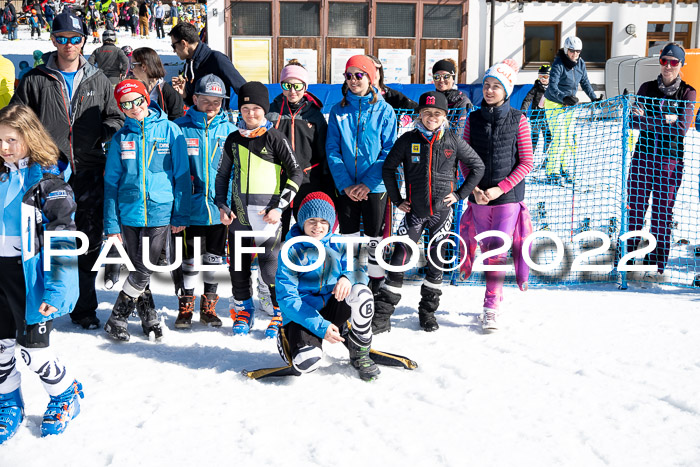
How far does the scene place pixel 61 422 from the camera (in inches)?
124

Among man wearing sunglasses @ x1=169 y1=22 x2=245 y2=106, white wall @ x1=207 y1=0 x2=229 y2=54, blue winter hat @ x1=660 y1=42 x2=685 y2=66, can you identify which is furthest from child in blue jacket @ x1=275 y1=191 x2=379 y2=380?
white wall @ x1=207 y1=0 x2=229 y2=54

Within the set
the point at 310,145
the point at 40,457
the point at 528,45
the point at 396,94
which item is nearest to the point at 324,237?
the point at 310,145

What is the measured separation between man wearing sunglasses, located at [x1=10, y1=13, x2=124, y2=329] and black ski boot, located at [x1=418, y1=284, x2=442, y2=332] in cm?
244

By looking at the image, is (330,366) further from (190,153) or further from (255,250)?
(190,153)

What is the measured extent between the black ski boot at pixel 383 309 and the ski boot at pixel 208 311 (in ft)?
3.94

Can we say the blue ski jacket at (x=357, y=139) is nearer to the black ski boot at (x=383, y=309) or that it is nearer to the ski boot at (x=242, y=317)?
the black ski boot at (x=383, y=309)

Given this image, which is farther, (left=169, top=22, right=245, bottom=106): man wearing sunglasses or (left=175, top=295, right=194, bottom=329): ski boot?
(left=169, top=22, right=245, bottom=106): man wearing sunglasses

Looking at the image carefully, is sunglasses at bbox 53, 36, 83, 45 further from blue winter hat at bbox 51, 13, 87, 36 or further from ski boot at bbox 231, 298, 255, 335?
ski boot at bbox 231, 298, 255, 335

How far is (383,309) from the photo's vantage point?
463 cm

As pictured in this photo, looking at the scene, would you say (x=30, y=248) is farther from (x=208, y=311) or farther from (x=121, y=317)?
(x=208, y=311)

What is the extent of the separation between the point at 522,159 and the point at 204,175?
2333mm

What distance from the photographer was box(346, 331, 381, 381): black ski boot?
12.5 ft

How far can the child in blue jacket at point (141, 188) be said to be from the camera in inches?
170

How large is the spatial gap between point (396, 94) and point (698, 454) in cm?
425
